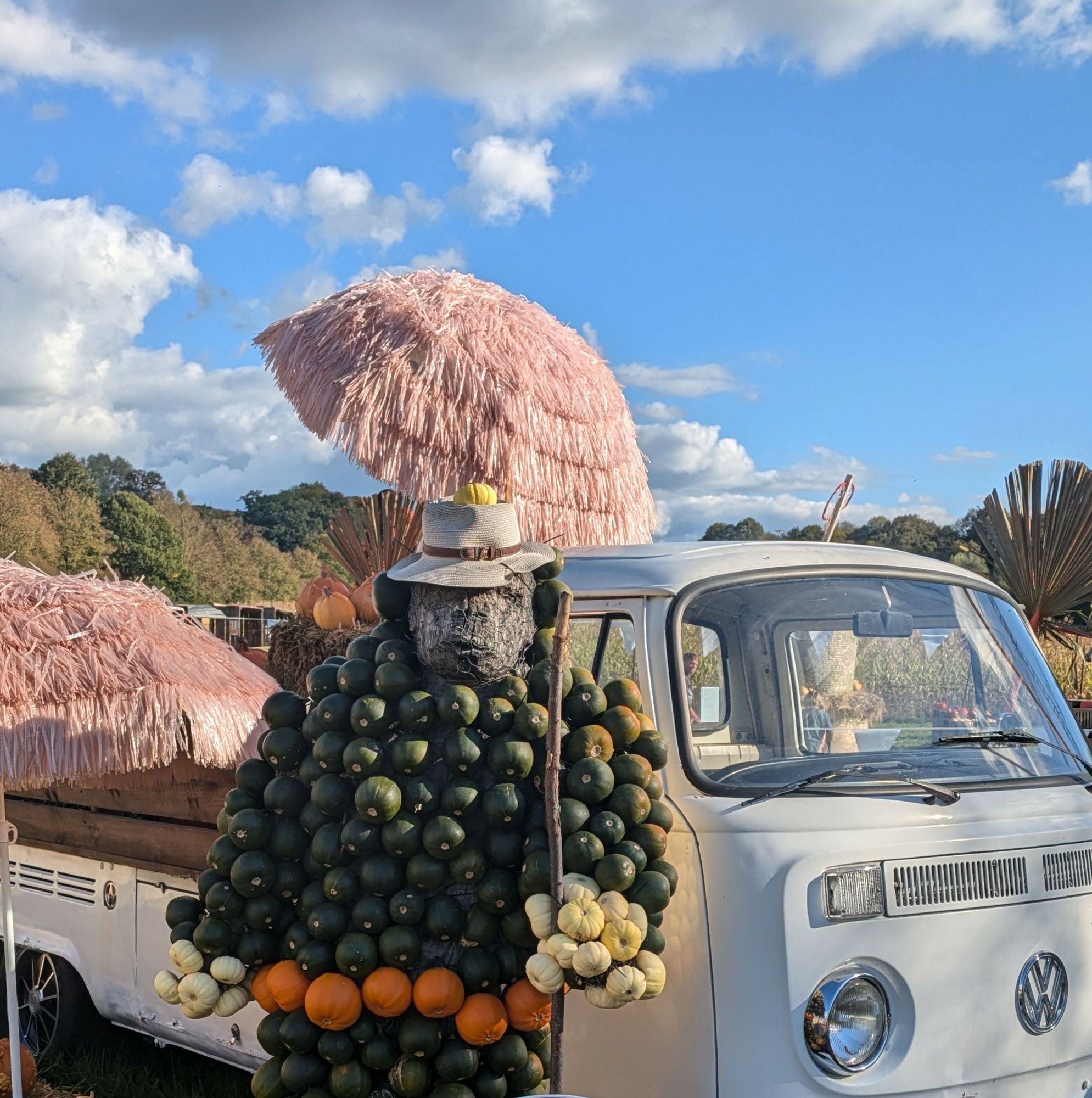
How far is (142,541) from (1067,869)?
42.1m

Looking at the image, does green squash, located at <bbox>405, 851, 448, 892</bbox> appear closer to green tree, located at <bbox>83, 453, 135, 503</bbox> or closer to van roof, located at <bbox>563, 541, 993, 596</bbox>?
van roof, located at <bbox>563, 541, 993, 596</bbox>

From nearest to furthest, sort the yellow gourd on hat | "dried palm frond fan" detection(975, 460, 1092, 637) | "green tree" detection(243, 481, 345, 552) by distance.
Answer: the yellow gourd on hat < "dried palm frond fan" detection(975, 460, 1092, 637) < "green tree" detection(243, 481, 345, 552)

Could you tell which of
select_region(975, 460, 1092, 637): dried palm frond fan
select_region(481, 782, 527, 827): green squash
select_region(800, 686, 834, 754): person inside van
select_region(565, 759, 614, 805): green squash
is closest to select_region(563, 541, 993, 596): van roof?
select_region(800, 686, 834, 754): person inside van

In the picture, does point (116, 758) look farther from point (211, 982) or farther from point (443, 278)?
point (443, 278)

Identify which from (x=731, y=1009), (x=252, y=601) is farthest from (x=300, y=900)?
(x=252, y=601)

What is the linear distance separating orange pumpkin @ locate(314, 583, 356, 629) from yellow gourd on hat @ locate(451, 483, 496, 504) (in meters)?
2.91

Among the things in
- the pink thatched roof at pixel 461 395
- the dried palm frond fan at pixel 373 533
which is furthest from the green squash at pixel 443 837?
the dried palm frond fan at pixel 373 533

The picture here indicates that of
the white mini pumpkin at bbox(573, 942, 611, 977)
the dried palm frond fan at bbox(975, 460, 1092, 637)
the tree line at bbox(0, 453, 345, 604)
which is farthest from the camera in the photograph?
the tree line at bbox(0, 453, 345, 604)

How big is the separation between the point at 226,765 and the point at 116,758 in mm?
403

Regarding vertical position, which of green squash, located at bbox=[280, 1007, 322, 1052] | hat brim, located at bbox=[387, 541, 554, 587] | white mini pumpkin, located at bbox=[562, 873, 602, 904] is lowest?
green squash, located at bbox=[280, 1007, 322, 1052]

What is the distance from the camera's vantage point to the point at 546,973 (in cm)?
271

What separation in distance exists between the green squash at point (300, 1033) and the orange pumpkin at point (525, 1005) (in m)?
0.50

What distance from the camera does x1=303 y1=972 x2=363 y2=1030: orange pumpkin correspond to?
9.50ft

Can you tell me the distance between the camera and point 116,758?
3555 mm
